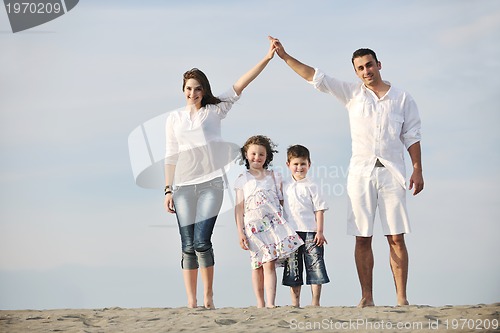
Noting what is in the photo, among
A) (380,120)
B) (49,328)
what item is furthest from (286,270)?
(49,328)

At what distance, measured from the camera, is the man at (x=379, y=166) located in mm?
7438

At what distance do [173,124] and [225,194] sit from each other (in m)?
0.85

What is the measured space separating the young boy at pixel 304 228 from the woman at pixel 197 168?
728mm

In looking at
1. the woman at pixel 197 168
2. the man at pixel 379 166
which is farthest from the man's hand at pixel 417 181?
the woman at pixel 197 168

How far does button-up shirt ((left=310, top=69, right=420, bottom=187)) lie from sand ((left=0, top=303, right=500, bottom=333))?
1.29 meters

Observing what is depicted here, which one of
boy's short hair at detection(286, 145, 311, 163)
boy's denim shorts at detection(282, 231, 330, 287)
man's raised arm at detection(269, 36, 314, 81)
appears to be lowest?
boy's denim shorts at detection(282, 231, 330, 287)

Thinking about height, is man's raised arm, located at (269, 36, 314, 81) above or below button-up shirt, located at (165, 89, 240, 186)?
above

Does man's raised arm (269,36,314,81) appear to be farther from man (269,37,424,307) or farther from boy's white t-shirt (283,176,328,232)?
boy's white t-shirt (283,176,328,232)

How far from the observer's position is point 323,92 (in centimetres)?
772

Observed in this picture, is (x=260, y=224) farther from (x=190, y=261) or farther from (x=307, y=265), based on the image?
(x=190, y=261)

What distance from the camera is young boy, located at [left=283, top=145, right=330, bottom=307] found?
779 cm

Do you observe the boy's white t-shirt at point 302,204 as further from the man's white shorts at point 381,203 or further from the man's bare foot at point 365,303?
the man's bare foot at point 365,303

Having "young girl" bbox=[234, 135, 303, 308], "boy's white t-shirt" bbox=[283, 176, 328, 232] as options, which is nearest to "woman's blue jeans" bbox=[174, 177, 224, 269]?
"young girl" bbox=[234, 135, 303, 308]

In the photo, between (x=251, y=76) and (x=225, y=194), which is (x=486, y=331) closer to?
(x=225, y=194)
